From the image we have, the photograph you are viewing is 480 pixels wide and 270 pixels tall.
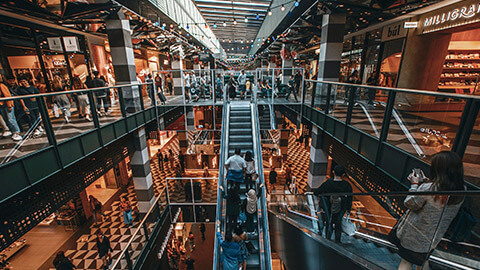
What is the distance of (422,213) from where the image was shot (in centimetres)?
198

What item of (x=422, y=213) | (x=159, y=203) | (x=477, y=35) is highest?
(x=477, y=35)

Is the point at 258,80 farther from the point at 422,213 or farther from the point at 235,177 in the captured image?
the point at 422,213

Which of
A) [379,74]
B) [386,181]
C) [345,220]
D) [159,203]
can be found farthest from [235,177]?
[379,74]

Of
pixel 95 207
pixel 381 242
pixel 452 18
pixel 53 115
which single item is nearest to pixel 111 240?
pixel 95 207

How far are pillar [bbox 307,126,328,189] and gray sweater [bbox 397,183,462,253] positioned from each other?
6.83 metres

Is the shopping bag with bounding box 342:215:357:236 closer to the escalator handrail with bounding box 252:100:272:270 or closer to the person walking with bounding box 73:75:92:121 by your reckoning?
the escalator handrail with bounding box 252:100:272:270

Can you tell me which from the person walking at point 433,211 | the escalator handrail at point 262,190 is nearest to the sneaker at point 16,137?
the escalator handrail at point 262,190

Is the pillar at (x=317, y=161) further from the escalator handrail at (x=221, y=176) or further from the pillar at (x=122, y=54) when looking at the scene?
the pillar at (x=122, y=54)

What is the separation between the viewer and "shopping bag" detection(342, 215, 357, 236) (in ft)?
11.7

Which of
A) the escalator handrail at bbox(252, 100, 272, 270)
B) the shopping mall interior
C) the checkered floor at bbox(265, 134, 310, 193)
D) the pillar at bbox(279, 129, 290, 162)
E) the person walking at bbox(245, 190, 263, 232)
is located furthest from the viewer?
the pillar at bbox(279, 129, 290, 162)

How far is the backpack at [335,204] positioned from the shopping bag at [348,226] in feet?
0.61

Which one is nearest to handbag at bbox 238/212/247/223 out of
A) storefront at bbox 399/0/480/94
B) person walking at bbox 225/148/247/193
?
person walking at bbox 225/148/247/193

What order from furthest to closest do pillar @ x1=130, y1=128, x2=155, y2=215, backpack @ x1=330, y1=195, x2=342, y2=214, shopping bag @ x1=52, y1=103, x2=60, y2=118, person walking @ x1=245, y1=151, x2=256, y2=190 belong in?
1. pillar @ x1=130, y1=128, x2=155, y2=215
2. person walking @ x1=245, y1=151, x2=256, y2=190
3. shopping bag @ x1=52, y1=103, x2=60, y2=118
4. backpack @ x1=330, y1=195, x2=342, y2=214

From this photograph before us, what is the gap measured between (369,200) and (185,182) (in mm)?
8806
